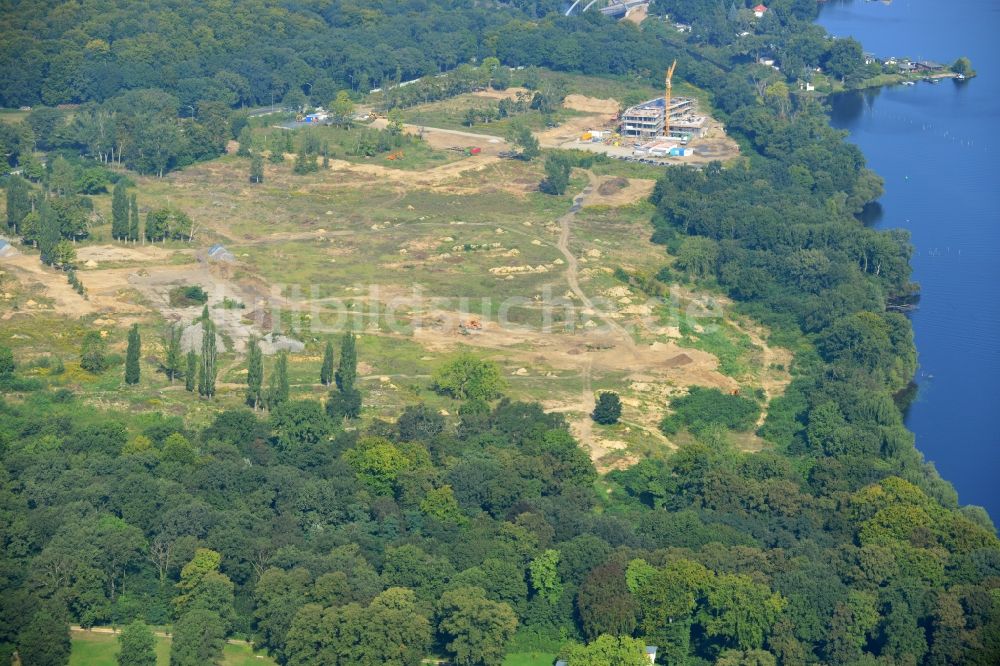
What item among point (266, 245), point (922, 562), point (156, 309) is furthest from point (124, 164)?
point (922, 562)

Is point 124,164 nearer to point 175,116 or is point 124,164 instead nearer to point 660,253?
point 175,116

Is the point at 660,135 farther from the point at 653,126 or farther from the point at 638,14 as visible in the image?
the point at 638,14

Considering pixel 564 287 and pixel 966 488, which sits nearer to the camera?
pixel 966 488

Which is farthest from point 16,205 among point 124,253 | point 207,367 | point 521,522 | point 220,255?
point 521,522

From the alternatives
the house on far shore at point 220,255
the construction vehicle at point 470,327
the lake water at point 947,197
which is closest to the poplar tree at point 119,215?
the house on far shore at point 220,255

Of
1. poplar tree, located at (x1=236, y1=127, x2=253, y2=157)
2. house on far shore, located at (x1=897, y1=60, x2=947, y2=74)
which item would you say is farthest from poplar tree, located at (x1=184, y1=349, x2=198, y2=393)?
house on far shore, located at (x1=897, y1=60, x2=947, y2=74)

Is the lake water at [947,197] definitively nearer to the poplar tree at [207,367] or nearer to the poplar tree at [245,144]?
the poplar tree at [207,367]
